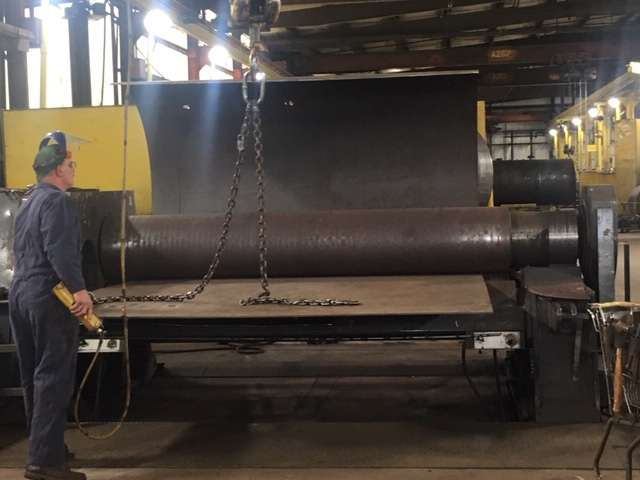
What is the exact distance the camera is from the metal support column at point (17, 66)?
214 inches

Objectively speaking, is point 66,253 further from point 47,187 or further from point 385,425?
point 385,425

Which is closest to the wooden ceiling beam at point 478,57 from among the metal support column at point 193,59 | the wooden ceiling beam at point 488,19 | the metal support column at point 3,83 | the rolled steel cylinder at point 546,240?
the wooden ceiling beam at point 488,19

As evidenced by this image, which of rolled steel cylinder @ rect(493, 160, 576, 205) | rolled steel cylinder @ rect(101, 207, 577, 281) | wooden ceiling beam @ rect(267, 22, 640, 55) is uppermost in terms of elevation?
wooden ceiling beam @ rect(267, 22, 640, 55)

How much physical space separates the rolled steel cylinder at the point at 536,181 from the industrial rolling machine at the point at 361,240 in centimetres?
54

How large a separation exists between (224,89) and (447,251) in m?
1.57

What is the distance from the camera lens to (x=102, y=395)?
389cm

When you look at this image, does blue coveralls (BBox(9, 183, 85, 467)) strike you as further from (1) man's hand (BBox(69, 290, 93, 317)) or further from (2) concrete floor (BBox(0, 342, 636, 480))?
(2) concrete floor (BBox(0, 342, 636, 480))

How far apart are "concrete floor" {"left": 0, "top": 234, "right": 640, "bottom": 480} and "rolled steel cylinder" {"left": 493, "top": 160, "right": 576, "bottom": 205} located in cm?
122

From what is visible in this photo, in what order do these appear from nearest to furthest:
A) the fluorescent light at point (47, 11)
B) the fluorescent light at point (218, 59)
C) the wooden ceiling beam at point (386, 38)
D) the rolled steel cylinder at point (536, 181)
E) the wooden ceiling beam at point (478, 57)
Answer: the rolled steel cylinder at point (536, 181) < the fluorescent light at point (47, 11) < the fluorescent light at point (218, 59) < the wooden ceiling beam at point (386, 38) < the wooden ceiling beam at point (478, 57)

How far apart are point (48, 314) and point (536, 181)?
3608 mm

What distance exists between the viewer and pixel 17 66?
5695 millimetres

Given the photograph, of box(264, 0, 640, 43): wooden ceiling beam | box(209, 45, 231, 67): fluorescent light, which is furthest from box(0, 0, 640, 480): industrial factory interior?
box(264, 0, 640, 43): wooden ceiling beam

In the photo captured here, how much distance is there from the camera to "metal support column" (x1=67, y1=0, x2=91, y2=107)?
6.04 metres

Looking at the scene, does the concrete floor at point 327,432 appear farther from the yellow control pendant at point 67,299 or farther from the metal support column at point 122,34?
the metal support column at point 122,34
